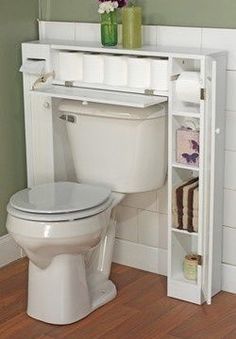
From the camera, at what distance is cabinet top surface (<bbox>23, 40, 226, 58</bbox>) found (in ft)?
8.34

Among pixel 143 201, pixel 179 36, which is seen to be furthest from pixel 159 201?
pixel 179 36

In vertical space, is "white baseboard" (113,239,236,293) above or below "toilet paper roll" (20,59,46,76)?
below

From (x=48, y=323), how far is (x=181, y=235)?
63cm

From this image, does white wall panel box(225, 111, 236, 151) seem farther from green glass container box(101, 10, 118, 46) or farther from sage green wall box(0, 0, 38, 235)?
sage green wall box(0, 0, 38, 235)

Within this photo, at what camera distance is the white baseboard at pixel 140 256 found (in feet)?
9.89

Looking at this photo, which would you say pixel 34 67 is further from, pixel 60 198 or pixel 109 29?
pixel 60 198

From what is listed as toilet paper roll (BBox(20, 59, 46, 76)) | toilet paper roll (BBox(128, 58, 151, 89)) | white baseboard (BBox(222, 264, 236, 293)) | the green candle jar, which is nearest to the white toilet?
toilet paper roll (BBox(128, 58, 151, 89))

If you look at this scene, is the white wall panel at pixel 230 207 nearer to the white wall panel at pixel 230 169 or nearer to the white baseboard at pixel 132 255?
the white wall panel at pixel 230 169

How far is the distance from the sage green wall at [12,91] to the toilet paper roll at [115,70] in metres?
0.49

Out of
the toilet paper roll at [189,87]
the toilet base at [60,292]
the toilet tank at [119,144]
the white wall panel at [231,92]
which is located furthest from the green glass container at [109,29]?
the toilet base at [60,292]

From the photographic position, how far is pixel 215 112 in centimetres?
256

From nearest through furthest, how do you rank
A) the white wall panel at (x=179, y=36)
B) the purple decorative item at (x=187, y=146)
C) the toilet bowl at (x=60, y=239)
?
→ 1. the toilet bowl at (x=60, y=239)
2. the purple decorative item at (x=187, y=146)
3. the white wall panel at (x=179, y=36)

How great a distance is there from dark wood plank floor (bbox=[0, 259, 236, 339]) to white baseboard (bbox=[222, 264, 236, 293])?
3cm

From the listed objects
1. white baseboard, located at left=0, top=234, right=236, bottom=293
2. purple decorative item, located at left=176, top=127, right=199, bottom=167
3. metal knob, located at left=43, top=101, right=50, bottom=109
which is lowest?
white baseboard, located at left=0, top=234, right=236, bottom=293
